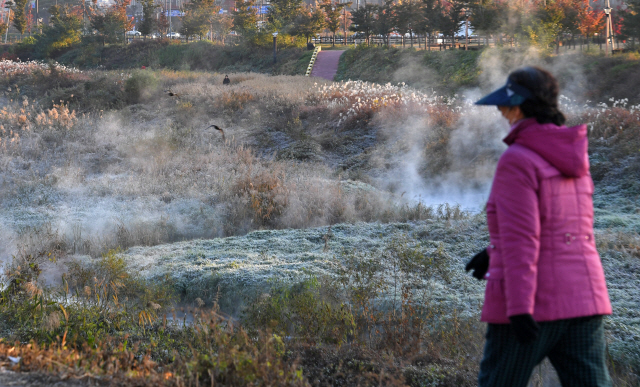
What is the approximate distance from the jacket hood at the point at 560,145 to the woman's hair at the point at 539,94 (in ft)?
0.23

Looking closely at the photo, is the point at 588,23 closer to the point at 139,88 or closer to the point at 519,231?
the point at 139,88

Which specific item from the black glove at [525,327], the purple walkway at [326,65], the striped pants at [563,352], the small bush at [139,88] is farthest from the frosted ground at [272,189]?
the purple walkway at [326,65]

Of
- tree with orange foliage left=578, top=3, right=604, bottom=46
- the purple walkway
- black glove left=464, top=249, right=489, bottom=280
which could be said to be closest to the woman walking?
black glove left=464, top=249, right=489, bottom=280

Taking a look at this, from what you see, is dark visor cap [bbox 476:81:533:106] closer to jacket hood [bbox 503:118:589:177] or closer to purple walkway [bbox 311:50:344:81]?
jacket hood [bbox 503:118:589:177]

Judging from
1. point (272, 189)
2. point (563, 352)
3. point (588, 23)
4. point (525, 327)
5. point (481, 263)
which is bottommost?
point (272, 189)

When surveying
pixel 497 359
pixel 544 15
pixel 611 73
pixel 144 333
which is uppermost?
pixel 544 15

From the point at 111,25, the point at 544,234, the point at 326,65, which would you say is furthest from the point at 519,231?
the point at 111,25

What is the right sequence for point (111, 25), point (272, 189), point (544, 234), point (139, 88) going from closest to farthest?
point (544, 234) < point (272, 189) < point (139, 88) < point (111, 25)

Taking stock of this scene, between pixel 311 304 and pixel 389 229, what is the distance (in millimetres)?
3172

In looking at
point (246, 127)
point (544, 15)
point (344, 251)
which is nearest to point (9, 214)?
point (344, 251)

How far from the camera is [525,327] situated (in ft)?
6.93

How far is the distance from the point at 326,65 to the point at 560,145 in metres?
36.2

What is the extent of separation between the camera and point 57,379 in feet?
9.95

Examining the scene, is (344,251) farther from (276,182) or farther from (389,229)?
(276,182)
